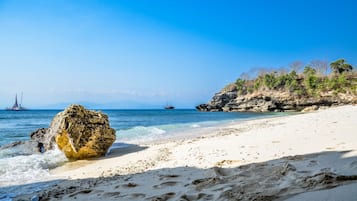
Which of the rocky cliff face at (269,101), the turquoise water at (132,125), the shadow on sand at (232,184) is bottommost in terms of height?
the turquoise water at (132,125)

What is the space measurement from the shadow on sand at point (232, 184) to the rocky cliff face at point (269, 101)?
219ft

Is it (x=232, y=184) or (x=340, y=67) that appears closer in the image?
(x=232, y=184)

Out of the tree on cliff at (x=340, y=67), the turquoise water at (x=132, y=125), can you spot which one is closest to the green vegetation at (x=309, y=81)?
the tree on cliff at (x=340, y=67)

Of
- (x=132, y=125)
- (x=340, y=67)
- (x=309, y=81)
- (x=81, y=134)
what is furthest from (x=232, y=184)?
(x=340, y=67)

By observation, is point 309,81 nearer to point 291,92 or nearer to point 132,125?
point 291,92

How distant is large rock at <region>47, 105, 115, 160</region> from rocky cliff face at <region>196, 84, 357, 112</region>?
64.4m

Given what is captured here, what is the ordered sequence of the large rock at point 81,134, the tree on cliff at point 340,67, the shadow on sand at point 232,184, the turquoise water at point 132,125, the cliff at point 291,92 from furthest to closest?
the tree on cliff at point 340,67 → the cliff at point 291,92 → the turquoise water at point 132,125 → the large rock at point 81,134 → the shadow on sand at point 232,184

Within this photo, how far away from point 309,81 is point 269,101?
14051 mm

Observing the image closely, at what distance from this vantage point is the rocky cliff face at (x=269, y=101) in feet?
228

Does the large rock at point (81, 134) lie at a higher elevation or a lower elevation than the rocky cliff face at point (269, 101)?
lower

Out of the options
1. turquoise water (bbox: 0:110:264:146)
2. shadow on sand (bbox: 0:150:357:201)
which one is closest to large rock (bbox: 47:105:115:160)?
shadow on sand (bbox: 0:150:357:201)

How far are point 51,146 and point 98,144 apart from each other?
328 cm

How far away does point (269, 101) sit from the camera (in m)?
83.6

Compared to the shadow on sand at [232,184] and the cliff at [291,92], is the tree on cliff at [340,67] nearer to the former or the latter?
the cliff at [291,92]
